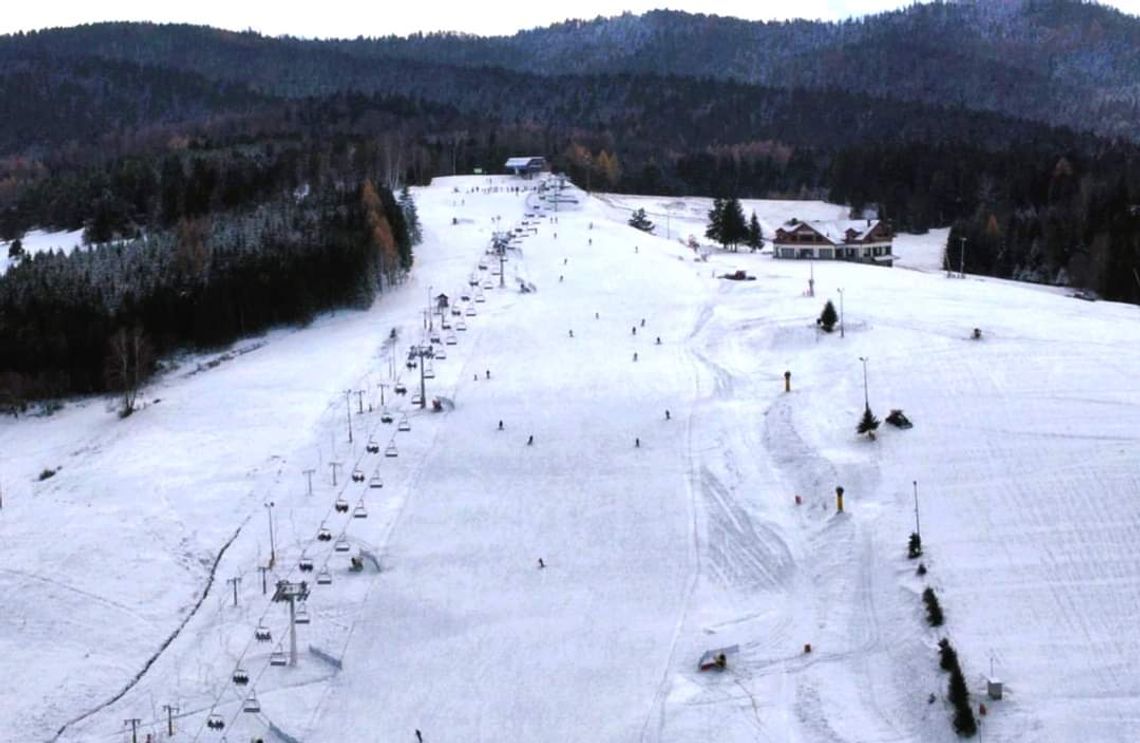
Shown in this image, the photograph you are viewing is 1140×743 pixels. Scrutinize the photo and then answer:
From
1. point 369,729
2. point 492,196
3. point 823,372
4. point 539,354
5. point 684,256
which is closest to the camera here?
point 369,729

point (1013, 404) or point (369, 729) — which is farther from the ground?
point (1013, 404)

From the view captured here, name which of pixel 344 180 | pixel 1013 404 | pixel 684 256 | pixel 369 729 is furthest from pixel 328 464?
pixel 344 180

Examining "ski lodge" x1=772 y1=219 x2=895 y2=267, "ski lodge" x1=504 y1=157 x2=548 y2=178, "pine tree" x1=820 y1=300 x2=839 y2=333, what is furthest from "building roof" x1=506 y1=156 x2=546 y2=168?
"pine tree" x1=820 y1=300 x2=839 y2=333

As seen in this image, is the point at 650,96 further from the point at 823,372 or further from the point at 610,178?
the point at 823,372

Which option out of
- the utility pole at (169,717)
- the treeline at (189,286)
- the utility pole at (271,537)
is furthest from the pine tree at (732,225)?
the utility pole at (169,717)

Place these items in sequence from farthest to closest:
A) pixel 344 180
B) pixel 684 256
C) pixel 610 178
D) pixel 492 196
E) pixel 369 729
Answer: pixel 610 178 < pixel 492 196 < pixel 344 180 < pixel 684 256 < pixel 369 729

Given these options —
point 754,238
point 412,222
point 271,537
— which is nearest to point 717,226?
point 754,238
